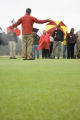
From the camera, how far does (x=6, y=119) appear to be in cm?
161

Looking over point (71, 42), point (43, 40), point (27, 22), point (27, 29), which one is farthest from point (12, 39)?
point (27, 22)

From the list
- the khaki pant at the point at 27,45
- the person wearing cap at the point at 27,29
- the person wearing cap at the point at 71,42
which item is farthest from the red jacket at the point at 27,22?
the person wearing cap at the point at 71,42

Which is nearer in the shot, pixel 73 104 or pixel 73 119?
pixel 73 119

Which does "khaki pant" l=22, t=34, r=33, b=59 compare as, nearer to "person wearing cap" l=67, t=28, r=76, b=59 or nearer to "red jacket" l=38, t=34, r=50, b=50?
"red jacket" l=38, t=34, r=50, b=50

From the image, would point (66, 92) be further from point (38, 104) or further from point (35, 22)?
point (35, 22)

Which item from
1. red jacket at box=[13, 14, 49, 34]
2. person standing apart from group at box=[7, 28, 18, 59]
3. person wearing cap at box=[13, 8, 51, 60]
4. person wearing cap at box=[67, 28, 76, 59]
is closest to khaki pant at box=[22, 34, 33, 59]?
person wearing cap at box=[13, 8, 51, 60]

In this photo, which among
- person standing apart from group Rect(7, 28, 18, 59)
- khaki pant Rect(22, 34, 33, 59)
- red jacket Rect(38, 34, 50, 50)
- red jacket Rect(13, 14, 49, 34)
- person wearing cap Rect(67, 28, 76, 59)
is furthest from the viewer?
red jacket Rect(38, 34, 50, 50)

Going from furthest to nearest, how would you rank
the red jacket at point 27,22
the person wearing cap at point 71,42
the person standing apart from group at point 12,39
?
the person standing apart from group at point 12,39
the person wearing cap at point 71,42
the red jacket at point 27,22

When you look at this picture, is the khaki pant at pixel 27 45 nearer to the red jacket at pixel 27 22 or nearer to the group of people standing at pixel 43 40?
the group of people standing at pixel 43 40

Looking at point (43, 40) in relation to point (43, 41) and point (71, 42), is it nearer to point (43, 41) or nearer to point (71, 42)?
point (43, 41)

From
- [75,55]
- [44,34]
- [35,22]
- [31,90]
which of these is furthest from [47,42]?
[31,90]

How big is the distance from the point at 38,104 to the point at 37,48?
38.5ft

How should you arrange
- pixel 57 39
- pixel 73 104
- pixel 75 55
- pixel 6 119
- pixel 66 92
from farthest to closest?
pixel 75 55 < pixel 57 39 < pixel 66 92 < pixel 73 104 < pixel 6 119

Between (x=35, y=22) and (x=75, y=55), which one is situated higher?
(x=35, y=22)
